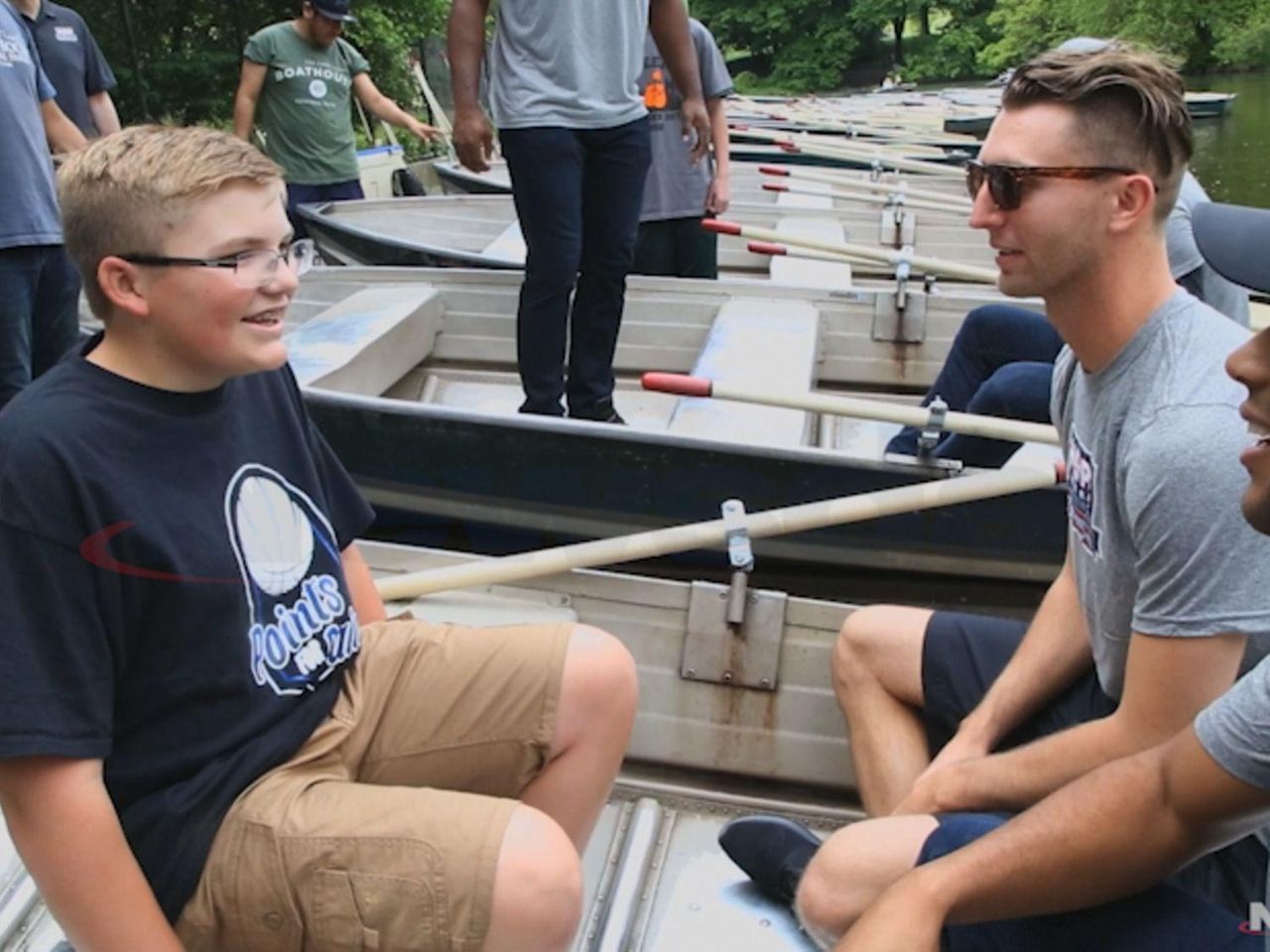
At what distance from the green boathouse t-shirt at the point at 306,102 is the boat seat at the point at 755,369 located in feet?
7.55

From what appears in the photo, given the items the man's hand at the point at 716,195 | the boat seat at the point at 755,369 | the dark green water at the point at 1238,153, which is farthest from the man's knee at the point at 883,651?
the dark green water at the point at 1238,153

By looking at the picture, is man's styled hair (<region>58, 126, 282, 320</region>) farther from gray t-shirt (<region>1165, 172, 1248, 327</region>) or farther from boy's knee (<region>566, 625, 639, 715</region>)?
gray t-shirt (<region>1165, 172, 1248, 327</region>)

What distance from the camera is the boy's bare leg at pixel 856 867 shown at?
1.69m

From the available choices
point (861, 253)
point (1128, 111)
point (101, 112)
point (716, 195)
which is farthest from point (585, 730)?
point (101, 112)

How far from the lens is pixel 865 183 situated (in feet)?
23.4

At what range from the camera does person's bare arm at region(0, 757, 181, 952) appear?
4.31ft

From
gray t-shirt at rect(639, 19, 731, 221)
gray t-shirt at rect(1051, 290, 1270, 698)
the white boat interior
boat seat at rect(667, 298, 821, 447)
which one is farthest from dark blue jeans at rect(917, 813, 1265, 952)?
gray t-shirt at rect(639, 19, 731, 221)

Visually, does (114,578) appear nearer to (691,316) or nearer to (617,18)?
(617,18)

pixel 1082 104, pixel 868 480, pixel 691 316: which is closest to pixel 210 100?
pixel 691 316

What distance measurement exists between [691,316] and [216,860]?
321 centimetres

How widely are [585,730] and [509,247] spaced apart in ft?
13.8

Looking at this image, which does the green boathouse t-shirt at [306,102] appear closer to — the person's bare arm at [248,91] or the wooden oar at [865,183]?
the person's bare arm at [248,91]

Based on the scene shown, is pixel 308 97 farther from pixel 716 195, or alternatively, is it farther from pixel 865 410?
pixel 865 410

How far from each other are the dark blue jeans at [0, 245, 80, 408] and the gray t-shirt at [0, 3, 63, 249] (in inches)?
2.1
